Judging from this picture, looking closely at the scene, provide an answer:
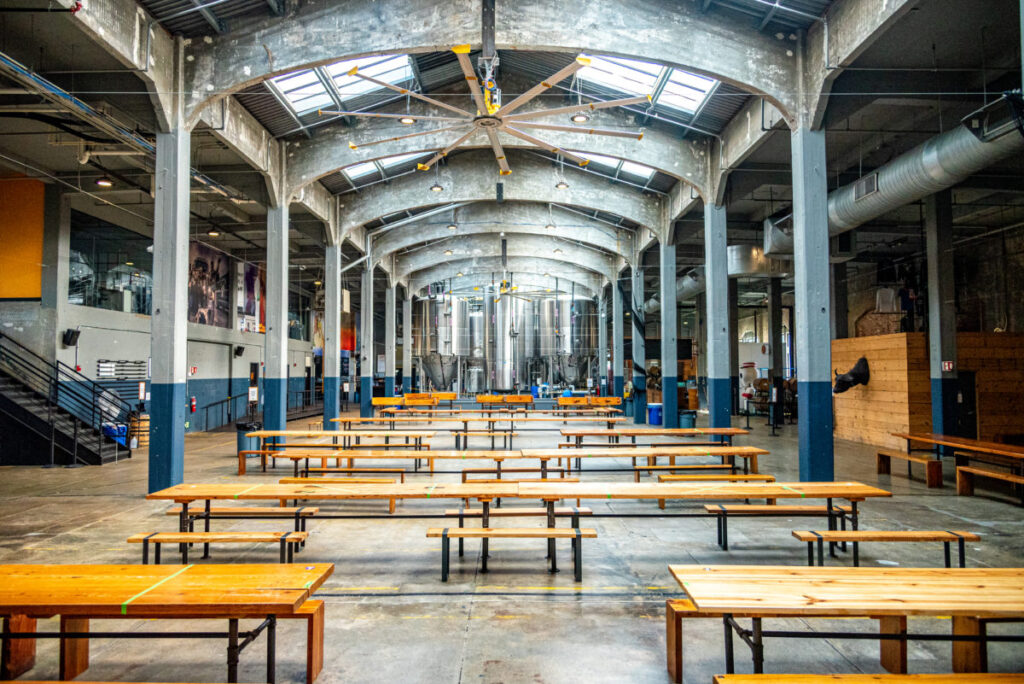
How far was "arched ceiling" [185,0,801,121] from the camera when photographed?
32.5 ft

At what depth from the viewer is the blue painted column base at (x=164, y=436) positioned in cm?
957

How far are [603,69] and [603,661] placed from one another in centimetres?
1137

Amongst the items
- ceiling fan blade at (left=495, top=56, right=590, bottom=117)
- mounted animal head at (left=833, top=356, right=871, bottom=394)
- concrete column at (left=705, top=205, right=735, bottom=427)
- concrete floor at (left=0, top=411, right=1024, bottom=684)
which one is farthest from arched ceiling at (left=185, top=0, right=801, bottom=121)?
mounted animal head at (left=833, top=356, right=871, bottom=394)

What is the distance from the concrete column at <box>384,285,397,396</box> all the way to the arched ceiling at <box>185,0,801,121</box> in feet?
56.0

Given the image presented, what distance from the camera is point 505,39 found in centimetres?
988

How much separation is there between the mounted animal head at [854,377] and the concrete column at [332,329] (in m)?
14.2

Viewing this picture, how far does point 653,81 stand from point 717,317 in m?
5.43

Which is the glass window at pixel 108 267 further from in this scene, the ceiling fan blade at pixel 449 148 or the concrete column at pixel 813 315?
the concrete column at pixel 813 315

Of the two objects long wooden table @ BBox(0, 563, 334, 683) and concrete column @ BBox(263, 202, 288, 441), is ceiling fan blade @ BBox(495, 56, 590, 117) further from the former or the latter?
concrete column @ BBox(263, 202, 288, 441)

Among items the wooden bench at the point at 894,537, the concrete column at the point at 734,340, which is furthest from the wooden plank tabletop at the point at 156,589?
the concrete column at the point at 734,340

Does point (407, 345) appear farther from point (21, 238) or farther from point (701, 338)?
point (21, 238)

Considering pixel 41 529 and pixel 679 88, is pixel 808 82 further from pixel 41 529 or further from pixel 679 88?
pixel 41 529

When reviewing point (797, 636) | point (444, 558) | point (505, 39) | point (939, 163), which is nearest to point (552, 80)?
point (505, 39)

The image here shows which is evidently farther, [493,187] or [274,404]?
[493,187]
